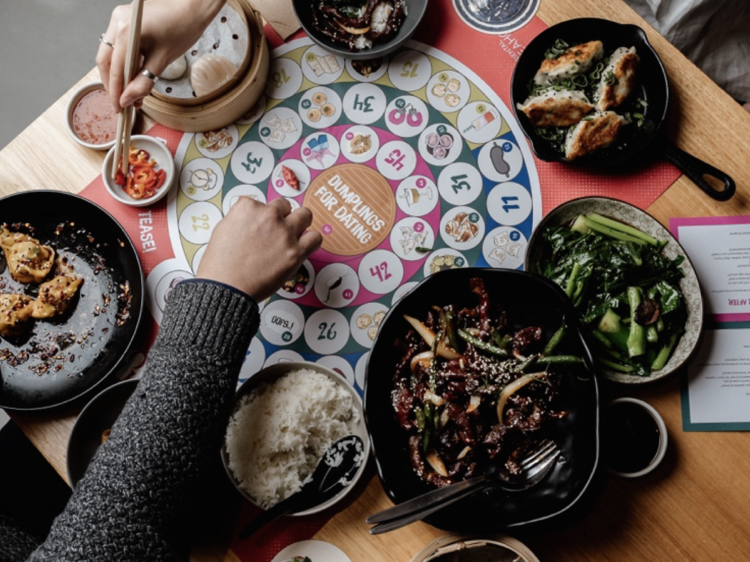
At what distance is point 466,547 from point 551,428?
434 millimetres

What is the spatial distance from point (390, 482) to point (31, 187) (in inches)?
64.3

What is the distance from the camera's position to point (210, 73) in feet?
6.59

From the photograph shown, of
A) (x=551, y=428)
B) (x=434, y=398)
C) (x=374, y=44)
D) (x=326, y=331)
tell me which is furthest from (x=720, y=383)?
(x=374, y=44)

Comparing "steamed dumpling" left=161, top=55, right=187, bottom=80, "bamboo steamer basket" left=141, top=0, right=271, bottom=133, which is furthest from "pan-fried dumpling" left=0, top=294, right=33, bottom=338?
"steamed dumpling" left=161, top=55, right=187, bottom=80

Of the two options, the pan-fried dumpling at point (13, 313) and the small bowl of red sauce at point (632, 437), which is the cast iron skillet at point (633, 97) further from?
the pan-fried dumpling at point (13, 313)

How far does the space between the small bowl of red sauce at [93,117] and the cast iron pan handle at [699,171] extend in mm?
1932

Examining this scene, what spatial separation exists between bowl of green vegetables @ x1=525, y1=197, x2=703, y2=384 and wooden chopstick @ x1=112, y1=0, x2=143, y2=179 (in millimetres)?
1347

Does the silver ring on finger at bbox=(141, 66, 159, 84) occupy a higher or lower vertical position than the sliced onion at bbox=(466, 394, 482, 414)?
higher

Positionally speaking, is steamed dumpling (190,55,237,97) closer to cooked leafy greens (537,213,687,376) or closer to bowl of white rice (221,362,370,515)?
bowl of white rice (221,362,370,515)

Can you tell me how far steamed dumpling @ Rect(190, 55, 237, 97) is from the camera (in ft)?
6.57

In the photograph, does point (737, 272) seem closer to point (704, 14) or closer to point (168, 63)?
point (704, 14)

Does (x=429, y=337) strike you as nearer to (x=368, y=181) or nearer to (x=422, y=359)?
(x=422, y=359)

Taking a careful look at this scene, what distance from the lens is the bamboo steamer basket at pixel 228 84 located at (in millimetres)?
1966

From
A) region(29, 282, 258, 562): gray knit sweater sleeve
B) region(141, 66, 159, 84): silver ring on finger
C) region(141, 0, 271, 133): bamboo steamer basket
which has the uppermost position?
region(141, 66, 159, 84): silver ring on finger
